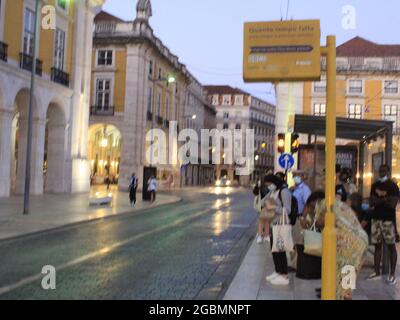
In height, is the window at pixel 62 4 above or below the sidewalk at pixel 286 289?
above

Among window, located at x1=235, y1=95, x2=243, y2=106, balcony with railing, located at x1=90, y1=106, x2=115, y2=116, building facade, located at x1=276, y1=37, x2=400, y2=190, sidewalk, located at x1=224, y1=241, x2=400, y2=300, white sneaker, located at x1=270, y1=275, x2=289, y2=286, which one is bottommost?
sidewalk, located at x1=224, y1=241, x2=400, y2=300

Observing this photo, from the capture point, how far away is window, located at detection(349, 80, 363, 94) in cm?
5294

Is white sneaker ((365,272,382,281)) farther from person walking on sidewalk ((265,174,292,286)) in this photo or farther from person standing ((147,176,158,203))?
person standing ((147,176,158,203))

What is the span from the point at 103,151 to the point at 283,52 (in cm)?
5107

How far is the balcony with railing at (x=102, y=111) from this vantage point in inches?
1954

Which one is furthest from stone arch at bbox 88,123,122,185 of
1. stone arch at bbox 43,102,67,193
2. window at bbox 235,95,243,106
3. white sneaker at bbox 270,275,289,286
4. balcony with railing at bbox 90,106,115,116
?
window at bbox 235,95,243,106

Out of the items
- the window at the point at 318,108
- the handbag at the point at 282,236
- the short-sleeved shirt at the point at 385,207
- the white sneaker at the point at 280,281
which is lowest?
the white sneaker at the point at 280,281

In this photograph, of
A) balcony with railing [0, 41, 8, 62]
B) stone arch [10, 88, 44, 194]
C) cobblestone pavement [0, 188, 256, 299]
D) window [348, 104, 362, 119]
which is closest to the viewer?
cobblestone pavement [0, 188, 256, 299]

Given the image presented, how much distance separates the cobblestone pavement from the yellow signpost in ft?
10.3

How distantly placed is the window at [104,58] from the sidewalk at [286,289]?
43.2 meters

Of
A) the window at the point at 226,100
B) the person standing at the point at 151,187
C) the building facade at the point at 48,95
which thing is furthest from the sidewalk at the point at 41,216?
the window at the point at 226,100

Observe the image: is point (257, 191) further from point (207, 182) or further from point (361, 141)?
point (207, 182)

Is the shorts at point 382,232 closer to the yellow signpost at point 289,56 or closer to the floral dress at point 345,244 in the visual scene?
the floral dress at point 345,244

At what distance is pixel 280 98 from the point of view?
51.6 meters
